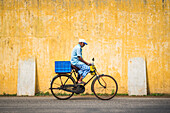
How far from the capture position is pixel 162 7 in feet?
31.4

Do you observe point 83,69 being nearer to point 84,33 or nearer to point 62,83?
point 62,83

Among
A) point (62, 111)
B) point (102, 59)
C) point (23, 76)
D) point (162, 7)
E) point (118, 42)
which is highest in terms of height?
point (162, 7)

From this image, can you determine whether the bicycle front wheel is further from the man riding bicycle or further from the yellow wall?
the yellow wall

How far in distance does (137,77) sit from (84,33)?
2.62 metres

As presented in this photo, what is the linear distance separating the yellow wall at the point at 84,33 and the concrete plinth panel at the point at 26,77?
0.82ft

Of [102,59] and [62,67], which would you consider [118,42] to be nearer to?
[102,59]

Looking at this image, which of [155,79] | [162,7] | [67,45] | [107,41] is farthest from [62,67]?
[162,7]

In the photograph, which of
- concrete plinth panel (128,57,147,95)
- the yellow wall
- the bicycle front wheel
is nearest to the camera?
the bicycle front wheel

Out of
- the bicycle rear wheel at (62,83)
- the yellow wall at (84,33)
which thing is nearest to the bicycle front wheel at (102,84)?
the bicycle rear wheel at (62,83)

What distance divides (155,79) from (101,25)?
2.93m

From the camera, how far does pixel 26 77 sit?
9.36 meters

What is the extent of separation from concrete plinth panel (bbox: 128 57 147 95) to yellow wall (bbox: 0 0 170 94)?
0.22m

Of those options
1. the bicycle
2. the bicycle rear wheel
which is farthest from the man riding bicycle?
the bicycle rear wheel

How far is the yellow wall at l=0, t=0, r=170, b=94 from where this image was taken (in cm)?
953
